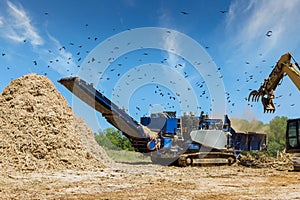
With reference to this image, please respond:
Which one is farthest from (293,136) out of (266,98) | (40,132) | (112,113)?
(40,132)

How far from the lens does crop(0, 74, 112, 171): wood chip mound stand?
11.0m

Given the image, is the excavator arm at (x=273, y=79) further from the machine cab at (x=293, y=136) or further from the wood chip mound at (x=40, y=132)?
the wood chip mound at (x=40, y=132)

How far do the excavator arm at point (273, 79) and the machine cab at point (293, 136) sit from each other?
1475 mm

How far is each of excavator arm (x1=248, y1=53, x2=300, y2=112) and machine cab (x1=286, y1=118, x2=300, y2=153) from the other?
4.84ft

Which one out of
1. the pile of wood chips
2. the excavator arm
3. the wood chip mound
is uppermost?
the excavator arm

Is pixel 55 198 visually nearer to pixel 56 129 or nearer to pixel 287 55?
pixel 56 129

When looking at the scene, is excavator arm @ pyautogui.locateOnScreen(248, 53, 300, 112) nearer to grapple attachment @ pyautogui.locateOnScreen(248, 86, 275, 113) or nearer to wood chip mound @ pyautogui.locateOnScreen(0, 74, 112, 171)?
grapple attachment @ pyautogui.locateOnScreen(248, 86, 275, 113)

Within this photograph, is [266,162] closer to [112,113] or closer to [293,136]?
[293,136]

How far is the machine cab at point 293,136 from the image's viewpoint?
1263 cm

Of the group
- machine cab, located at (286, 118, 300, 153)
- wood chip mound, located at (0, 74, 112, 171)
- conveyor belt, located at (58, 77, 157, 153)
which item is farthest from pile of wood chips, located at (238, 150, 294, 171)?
wood chip mound, located at (0, 74, 112, 171)

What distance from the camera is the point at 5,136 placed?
11.7 m

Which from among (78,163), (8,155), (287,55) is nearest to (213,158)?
(287,55)

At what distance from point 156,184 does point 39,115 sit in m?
6.48

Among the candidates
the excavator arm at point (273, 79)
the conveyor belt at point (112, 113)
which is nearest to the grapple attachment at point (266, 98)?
the excavator arm at point (273, 79)
